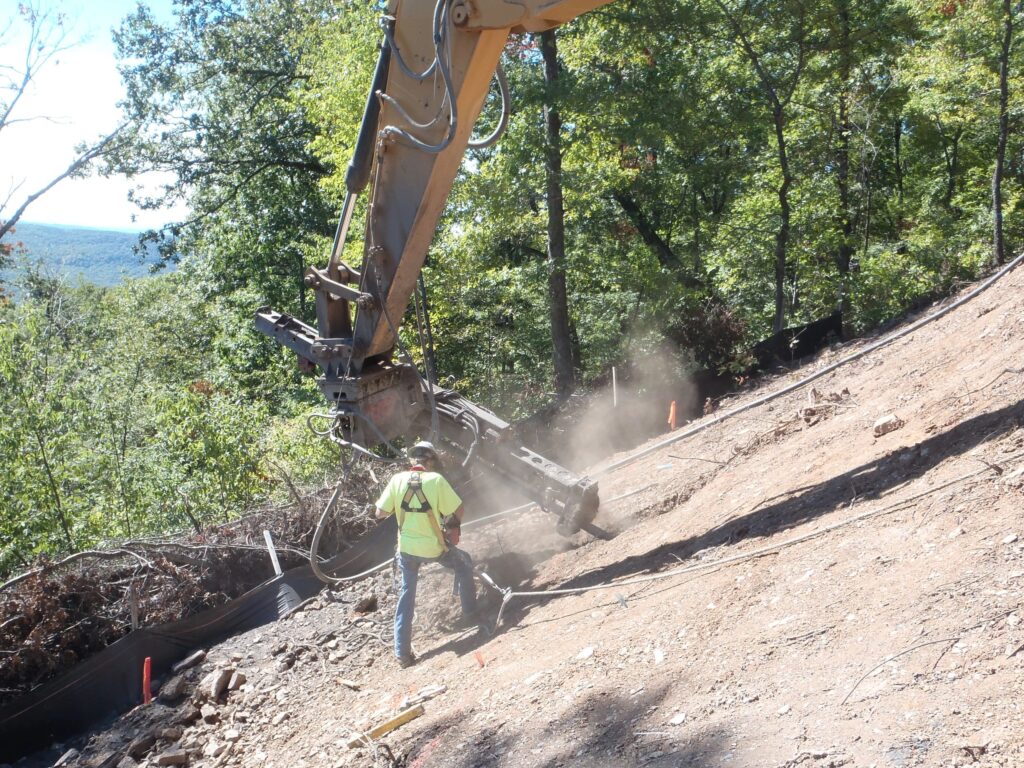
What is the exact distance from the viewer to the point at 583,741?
4449 millimetres

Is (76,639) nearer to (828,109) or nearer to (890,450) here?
(890,450)

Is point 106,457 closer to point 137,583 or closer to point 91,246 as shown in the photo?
point 137,583

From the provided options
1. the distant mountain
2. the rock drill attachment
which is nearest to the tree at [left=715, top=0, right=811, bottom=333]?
the rock drill attachment

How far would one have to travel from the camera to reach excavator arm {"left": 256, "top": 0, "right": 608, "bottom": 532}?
607 cm

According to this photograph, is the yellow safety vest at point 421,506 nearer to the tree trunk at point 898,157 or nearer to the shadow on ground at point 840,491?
the shadow on ground at point 840,491

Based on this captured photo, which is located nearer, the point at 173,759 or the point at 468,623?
the point at 173,759

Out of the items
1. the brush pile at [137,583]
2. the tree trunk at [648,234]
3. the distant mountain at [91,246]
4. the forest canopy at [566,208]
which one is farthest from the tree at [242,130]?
the distant mountain at [91,246]

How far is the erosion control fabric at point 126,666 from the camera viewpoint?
307 inches

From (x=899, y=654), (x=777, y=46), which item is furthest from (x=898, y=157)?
(x=899, y=654)

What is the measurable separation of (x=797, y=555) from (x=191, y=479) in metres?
9.13

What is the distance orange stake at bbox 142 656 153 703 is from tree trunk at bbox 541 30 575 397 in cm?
864

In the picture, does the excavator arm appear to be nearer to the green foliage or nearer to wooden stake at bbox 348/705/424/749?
wooden stake at bbox 348/705/424/749

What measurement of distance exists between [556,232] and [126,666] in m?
9.40

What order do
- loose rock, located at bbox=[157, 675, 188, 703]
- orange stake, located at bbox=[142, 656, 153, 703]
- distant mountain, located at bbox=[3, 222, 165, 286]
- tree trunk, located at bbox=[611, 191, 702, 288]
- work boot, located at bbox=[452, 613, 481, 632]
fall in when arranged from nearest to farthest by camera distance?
work boot, located at bbox=[452, 613, 481, 632], loose rock, located at bbox=[157, 675, 188, 703], orange stake, located at bbox=[142, 656, 153, 703], tree trunk, located at bbox=[611, 191, 702, 288], distant mountain, located at bbox=[3, 222, 165, 286]
